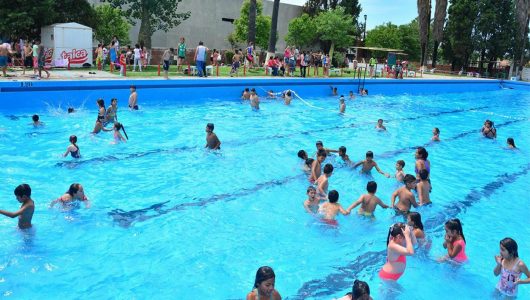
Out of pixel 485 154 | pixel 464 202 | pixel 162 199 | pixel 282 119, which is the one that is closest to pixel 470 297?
pixel 464 202

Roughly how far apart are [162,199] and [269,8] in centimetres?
3171

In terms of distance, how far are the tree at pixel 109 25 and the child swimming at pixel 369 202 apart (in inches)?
857

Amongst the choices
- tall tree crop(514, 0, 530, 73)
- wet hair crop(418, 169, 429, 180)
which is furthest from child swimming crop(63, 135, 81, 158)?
tall tree crop(514, 0, 530, 73)

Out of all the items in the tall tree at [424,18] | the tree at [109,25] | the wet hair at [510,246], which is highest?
the tall tree at [424,18]

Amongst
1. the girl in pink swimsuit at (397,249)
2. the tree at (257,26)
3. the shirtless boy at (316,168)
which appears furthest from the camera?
the tree at (257,26)

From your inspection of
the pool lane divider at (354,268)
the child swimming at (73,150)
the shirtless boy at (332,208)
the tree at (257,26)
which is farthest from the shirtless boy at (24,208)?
the tree at (257,26)

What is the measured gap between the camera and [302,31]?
3522cm

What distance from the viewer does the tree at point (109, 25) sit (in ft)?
83.6

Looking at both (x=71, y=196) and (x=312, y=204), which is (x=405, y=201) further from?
(x=71, y=196)

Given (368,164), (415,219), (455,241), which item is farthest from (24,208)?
(368,164)

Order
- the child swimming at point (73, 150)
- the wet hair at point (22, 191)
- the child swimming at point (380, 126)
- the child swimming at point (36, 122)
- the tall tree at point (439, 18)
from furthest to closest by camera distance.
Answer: the tall tree at point (439, 18) → the child swimming at point (380, 126) → the child swimming at point (36, 122) → the child swimming at point (73, 150) → the wet hair at point (22, 191)

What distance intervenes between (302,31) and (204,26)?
7546 mm

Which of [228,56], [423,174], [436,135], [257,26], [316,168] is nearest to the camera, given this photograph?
[423,174]

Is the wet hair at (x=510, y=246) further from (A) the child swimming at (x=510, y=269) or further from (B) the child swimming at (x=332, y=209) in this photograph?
(B) the child swimming at (x=332, y=209)
